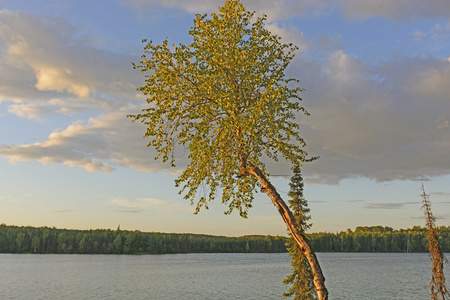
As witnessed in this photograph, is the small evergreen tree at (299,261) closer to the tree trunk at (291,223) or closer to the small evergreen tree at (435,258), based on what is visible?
the small evergreen tree at (435,258)

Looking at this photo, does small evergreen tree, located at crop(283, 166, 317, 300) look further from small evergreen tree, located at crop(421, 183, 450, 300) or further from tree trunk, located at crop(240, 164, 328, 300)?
tree trunk, located at crop(240, 164, 328, 300)

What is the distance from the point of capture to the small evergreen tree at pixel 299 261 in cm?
3628

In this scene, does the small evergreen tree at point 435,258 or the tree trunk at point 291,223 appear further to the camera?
the small evergreen tree at point 435,258

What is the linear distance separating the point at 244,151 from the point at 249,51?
13.7 feet

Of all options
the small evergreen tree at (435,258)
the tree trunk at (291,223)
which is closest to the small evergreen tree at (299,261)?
the small evergreen tree at (435,258)

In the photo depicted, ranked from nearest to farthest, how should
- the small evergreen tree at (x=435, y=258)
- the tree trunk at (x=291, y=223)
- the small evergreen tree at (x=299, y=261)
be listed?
the tree trunk at (x=291, y=223) → the small evergreen tree at (x=435, y=258) → the small evergreen tree at (x=299, y=261)

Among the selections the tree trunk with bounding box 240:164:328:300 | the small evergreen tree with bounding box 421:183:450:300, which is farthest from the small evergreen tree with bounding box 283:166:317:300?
the tree trunk with bounding box 240:164:328:300

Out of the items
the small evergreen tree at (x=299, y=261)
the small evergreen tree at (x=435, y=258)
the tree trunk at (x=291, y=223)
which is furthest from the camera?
the small evergreen tree at (x=299, y=261)

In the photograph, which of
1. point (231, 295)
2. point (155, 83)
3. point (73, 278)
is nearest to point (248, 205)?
point (155, 83)

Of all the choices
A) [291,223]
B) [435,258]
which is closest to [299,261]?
[435,258]

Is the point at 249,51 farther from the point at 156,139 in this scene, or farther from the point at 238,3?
the point at 156,139

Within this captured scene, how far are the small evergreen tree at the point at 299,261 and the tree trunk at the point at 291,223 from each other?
19.9 m

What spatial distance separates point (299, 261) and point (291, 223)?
22.3 meters

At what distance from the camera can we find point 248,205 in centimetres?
1727
